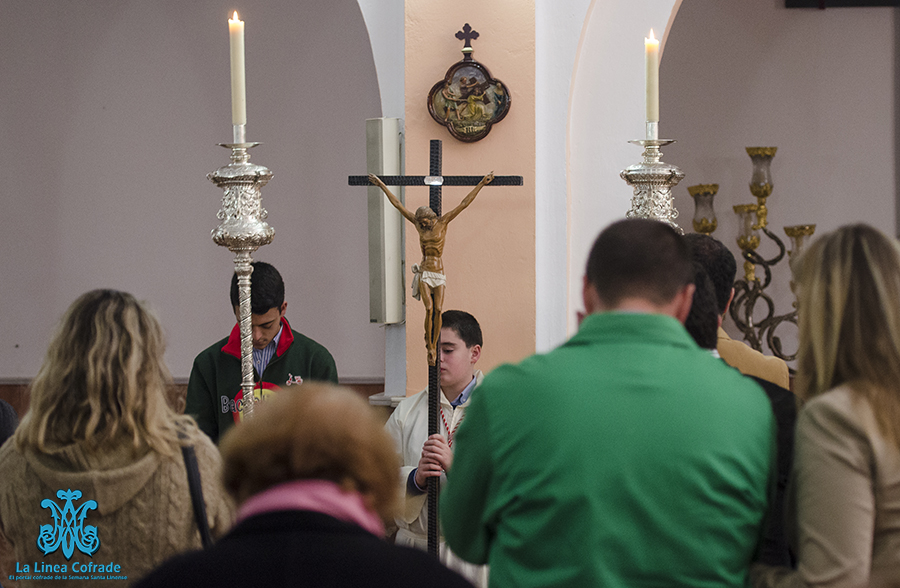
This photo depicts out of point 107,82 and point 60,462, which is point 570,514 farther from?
point 107,82

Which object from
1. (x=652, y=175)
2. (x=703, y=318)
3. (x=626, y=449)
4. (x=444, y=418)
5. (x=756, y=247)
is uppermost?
(x=652, y=175)

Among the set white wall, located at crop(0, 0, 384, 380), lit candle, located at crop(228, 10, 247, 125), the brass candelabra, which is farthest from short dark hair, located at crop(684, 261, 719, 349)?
white wall, located at crop(0, 0, 384, 380)

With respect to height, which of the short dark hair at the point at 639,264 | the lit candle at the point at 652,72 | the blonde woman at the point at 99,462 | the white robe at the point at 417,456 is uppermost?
the lit candle at the point at 652,72

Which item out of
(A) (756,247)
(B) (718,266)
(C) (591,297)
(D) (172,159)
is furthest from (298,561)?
(D) (172,159)

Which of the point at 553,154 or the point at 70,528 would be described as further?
the point at 553,154

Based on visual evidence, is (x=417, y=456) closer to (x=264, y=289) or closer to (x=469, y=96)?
(x=264, y=289)

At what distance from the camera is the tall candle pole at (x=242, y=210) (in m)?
3.16

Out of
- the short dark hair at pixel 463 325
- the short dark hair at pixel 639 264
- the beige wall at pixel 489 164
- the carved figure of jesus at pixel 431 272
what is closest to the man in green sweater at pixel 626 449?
the short dark hair at pixel 639 264

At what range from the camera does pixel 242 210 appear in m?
3.22

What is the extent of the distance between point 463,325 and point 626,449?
6.27ft

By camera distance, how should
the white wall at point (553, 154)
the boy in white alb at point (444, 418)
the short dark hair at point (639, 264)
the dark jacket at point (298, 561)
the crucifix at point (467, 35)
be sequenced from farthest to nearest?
the white wall at point (553, 154)
the crucifix at point (467, 35)
the boy in white alb at point (444, 418)
the short dark hair at point (639, 264)
the dark jacket at point (298, 561)

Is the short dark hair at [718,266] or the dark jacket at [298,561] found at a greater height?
the short dark hair at [718,266]

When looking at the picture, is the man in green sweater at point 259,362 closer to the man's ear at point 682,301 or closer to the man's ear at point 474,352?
the man's ear at point 474,352

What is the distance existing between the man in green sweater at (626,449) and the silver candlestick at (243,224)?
1.60 m
